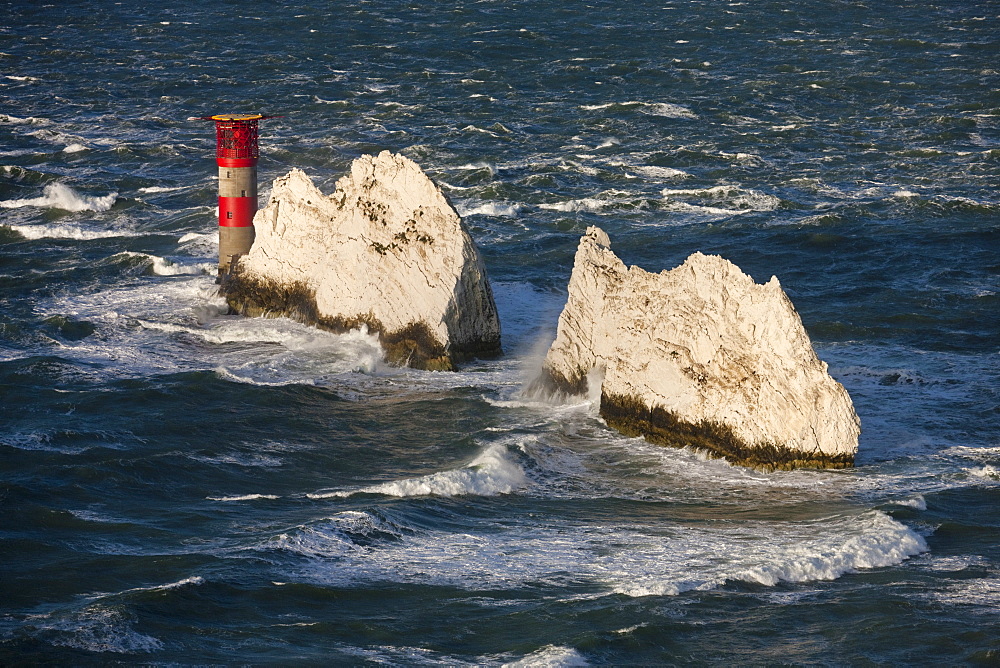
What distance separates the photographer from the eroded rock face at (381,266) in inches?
1385

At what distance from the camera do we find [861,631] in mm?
21094

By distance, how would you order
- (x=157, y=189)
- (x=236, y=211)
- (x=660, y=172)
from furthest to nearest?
(x=660, y=172) < (x=157, y=189) < (x=236, y=211)

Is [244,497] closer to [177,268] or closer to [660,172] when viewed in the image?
[177,268]

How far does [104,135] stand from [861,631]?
170 ft

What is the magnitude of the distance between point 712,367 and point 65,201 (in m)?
32.4

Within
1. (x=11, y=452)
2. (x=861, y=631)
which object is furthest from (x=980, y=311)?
(x=11, y=452)

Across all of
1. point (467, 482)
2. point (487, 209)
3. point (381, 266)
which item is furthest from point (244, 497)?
point (487, 209)

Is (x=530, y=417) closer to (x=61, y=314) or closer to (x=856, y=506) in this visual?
(x=856, y=506)

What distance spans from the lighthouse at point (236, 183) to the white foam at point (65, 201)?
13.4 metres

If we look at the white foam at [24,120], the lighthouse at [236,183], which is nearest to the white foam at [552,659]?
the lighthouse at [236,183]

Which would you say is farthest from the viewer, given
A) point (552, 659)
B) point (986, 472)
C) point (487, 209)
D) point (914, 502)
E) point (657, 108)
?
point (657, 108)

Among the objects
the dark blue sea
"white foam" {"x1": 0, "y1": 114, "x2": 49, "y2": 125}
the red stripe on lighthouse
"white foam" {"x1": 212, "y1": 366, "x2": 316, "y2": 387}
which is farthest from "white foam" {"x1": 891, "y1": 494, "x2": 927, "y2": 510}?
"white foam" {"x1": 0, "y1": 114, "x2": 49, "y2": 125}

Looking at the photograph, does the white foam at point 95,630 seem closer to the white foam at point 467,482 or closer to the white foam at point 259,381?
the white foam at point 467,482

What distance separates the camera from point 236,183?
40969 mm
